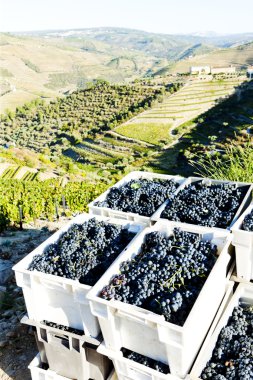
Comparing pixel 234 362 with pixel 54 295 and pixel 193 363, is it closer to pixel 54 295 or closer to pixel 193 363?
pixel 193 363

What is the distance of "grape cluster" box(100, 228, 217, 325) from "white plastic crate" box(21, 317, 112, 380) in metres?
0.50

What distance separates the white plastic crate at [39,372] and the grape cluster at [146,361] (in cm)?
74

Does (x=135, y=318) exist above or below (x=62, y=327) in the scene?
above

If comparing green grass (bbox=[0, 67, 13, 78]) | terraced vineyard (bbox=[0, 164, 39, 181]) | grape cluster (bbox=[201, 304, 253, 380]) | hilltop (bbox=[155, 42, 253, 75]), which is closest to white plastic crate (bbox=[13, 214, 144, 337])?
grape cluster (bbox=[201, 304, 253, 380])

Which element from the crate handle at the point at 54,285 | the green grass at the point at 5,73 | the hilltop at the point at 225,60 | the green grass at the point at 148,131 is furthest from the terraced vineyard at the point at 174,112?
the green grass at the point at 5,73

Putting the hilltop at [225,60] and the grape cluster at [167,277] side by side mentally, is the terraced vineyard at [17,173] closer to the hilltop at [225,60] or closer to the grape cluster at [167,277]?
the grape cluster at [167,277]

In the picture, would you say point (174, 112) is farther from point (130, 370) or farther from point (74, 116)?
point (130, 370)

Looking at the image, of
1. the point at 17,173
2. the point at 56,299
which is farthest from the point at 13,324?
the point at 17,173

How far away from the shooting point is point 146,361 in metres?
2.53

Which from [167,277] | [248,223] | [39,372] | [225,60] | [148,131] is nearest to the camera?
[167,277]

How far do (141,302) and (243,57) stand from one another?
138 m

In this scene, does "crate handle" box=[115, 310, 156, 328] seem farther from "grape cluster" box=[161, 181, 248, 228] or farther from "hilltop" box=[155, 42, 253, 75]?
"hilltop" box=[155, 42, 253, 75]

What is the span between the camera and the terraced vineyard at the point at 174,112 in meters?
48.7

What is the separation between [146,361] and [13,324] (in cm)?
214
